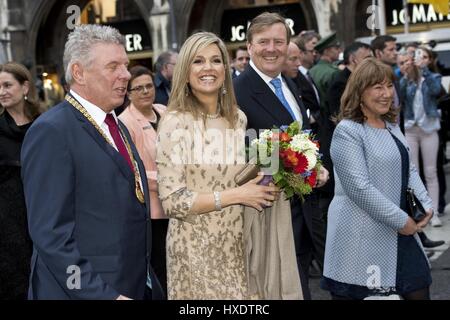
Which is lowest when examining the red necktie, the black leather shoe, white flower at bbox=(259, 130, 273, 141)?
the black leather shoe

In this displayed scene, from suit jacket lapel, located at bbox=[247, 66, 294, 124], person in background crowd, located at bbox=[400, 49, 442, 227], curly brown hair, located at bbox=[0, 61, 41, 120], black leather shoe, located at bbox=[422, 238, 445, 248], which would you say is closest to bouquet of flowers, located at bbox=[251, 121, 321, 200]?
suit jacket lapel, located at bbox=[247, 66, 294, 124]

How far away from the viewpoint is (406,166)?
19.0 ft

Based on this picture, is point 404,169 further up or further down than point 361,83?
further down

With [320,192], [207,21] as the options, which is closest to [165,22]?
[207,21]

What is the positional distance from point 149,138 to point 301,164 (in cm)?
257

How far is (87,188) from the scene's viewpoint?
3695mm

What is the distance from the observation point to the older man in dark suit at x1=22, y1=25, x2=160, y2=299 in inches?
140

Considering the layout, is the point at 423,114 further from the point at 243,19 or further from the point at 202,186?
the point at 243,19

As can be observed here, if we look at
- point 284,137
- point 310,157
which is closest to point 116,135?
point 284,137

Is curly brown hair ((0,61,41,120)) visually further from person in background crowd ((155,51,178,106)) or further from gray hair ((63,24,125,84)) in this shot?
person in background crowd ((155,51,178,106))

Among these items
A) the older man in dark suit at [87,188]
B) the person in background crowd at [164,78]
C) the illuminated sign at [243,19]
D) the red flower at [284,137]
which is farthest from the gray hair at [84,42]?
the illuminated sign at [243,19]

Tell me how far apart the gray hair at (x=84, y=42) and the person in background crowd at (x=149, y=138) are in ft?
8.66

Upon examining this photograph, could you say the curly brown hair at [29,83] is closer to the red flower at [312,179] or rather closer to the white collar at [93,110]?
the red flower at [312,179]

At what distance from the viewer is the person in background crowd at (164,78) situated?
10.5 metres
